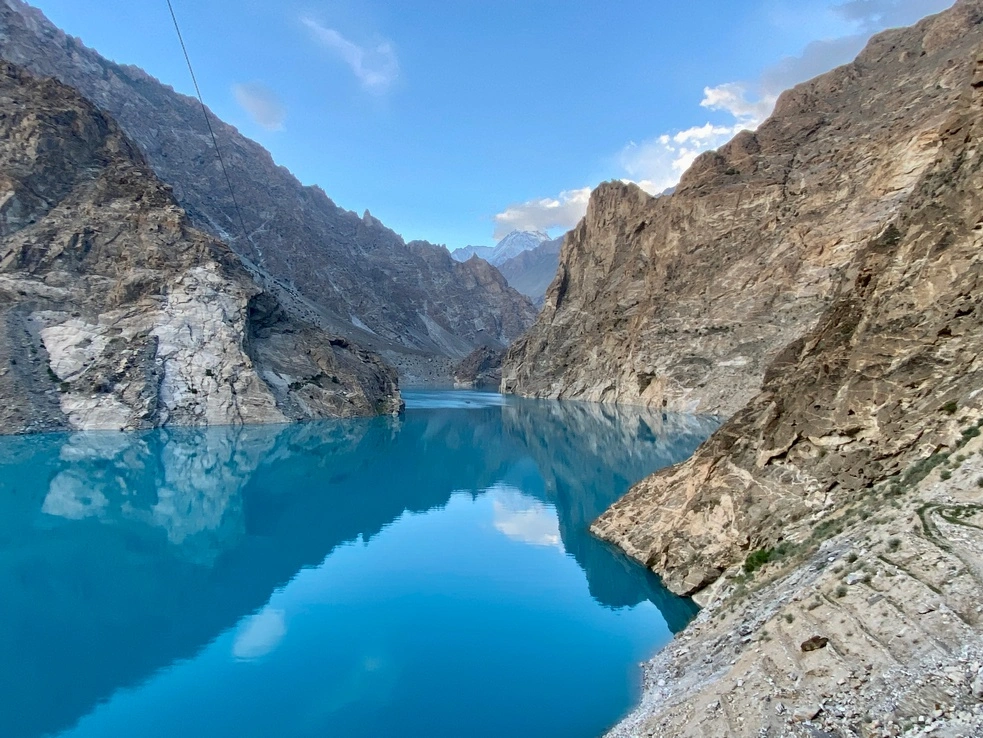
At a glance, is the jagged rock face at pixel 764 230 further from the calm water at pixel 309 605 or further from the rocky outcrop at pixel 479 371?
the rocky outcrop at pixel 479 371

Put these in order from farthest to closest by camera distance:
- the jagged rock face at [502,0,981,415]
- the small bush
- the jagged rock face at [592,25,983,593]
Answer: the jagged rock face at [502,0,981,415] < the small bush < the jagged rock face at [592,25,983,593]

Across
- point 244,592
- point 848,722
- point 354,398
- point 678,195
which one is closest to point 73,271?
point 354,398

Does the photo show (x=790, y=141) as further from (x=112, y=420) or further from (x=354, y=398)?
(x=112, y=420)

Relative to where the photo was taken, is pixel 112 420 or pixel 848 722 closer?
pixel 848 722

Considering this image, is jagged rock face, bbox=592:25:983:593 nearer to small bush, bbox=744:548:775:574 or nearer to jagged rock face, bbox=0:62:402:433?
small bush, bbox=744:548:775:574

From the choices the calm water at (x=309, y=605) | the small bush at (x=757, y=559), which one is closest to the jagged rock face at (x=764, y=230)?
the calm water at (x=309, y=605)

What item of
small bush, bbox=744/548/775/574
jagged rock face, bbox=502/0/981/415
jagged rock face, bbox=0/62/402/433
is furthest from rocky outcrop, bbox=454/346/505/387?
small bush, bbox=744/548/775/574

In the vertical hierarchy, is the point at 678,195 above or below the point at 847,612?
above

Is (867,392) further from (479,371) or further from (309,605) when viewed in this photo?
(479,371)
